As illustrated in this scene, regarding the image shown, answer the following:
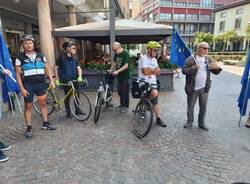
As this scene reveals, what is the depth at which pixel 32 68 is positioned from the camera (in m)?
4.09

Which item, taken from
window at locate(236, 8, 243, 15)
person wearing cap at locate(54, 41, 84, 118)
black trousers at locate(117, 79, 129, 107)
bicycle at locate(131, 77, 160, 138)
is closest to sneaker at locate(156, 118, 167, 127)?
bicycle at locate(131, 77, 160, 138)

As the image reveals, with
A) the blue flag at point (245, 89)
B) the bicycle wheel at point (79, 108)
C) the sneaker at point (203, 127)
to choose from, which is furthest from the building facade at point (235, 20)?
the bicycle wheel at point (79, 108)

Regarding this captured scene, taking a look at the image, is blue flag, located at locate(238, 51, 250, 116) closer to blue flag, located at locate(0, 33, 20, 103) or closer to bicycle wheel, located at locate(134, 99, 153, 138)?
bicycle wheel, located at locate(134, 99, 153, 138)

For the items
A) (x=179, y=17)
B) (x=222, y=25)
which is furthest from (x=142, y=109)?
(x=179, y=17)

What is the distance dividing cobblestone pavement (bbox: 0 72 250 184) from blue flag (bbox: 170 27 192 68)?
1455mm

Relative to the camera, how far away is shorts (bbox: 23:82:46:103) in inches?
163

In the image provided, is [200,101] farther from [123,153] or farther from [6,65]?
[6,65]

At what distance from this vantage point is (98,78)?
342 inches

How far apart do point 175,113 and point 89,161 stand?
3167 millimetres

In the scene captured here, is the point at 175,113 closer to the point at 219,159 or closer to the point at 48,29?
the point at 219,159

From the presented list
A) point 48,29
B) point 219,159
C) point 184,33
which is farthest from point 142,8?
point 219,159

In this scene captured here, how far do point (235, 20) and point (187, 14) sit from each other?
28944mm

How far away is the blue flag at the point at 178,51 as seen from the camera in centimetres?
484

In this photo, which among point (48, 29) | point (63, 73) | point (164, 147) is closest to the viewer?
point (164, 147)
